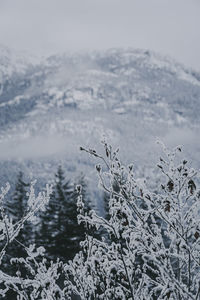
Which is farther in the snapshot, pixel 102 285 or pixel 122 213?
pixel 102 285

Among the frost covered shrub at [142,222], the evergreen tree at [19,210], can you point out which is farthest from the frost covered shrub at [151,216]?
the evergreen tree at [19,210]

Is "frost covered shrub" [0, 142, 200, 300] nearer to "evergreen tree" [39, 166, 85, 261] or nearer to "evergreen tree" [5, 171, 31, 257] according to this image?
"evergreen tree" [39, 166, 85, 261]

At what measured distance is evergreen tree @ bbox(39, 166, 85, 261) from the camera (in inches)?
788

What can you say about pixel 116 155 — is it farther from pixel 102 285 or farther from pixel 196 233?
pixel 102 285

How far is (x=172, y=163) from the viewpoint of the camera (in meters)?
3.53

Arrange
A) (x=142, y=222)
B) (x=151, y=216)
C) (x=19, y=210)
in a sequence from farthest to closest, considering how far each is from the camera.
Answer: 1. (x=19, y=210)
2. (x=151, y=216)
3. (x=142, y=222)

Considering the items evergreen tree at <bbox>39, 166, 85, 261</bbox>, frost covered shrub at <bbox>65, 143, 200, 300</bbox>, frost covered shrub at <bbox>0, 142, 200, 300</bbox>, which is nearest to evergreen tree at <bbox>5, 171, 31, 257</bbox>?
evergreen tree at <bbox>39, 166, 85, 261</bbox>

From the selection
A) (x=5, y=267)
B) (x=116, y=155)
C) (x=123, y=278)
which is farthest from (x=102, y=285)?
(x=5, y=267)

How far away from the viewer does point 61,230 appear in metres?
20.4

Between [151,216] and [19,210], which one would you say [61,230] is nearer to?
[19,210]

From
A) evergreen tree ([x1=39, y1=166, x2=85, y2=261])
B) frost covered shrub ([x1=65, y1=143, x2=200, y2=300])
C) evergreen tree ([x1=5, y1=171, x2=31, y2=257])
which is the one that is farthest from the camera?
evergreen tree ([x1=39, y1=166, x2=85, y2=261])

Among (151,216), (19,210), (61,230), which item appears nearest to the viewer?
(151,216)

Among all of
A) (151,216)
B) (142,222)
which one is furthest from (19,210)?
(142,222)

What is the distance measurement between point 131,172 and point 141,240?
0.68 metres
